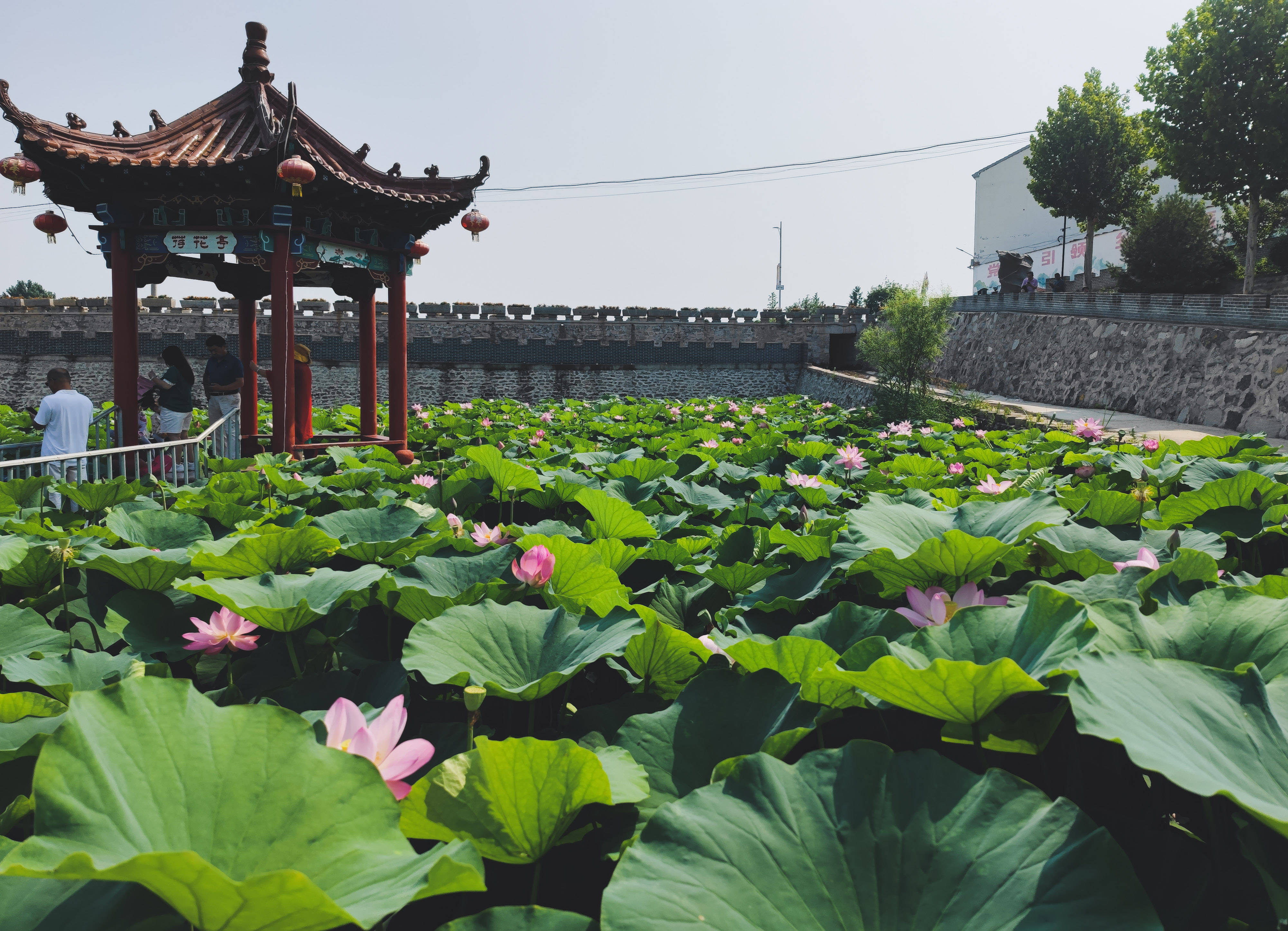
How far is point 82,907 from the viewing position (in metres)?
0.60

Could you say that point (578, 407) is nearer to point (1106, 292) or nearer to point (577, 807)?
point (577, 807)

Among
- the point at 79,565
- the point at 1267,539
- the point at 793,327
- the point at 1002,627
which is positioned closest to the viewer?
the point at 1002,627

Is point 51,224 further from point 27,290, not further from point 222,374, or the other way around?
point 27,290

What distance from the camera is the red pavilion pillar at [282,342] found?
568cm

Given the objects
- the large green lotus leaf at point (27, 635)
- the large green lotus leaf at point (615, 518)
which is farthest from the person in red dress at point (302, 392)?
the large green lotus leaf at point (27, 635)

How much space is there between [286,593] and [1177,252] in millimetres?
23442

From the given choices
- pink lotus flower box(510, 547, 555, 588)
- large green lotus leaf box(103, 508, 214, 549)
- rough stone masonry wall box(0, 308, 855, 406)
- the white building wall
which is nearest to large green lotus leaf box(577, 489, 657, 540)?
pink lotus flower box(510, 547, 555, 588)

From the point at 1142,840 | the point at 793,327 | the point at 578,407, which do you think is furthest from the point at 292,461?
the point at 793,327

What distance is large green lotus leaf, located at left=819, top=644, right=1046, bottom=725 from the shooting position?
2.49 ft

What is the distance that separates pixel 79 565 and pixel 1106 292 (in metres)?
19.9

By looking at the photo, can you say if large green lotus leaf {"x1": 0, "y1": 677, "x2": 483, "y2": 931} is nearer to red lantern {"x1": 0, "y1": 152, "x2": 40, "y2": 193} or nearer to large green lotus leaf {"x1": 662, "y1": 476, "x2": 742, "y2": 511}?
large green lotus leaf {"x1": 662, "y1": 476, "x2": 742, "y2": 511}

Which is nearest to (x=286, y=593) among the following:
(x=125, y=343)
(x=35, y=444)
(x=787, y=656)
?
(x=787, y=656)

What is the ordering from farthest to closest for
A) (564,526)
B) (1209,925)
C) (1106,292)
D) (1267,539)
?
(1106,292) < (564,526) < (1267,539) < (1209,925)

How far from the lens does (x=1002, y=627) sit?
3.34 feet
